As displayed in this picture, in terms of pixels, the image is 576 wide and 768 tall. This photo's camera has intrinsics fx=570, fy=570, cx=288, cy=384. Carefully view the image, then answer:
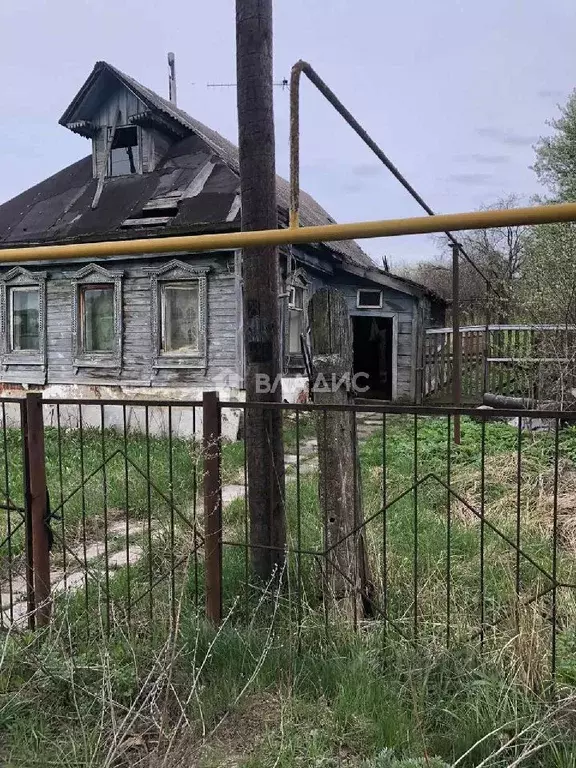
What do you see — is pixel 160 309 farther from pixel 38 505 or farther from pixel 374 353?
pixel 38 505

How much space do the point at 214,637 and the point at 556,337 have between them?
6715 millimetres

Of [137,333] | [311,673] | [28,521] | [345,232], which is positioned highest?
[137,333]

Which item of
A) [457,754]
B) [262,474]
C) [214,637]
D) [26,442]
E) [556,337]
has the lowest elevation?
[457,754]

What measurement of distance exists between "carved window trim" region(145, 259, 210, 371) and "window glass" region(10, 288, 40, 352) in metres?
2.66

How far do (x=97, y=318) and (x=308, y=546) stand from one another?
7.84 metres

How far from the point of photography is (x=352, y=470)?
281 cm

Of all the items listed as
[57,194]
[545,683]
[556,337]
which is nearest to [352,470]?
[545,683]

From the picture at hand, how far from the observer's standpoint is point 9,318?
36.2ft

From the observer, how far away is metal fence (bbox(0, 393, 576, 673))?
255cm

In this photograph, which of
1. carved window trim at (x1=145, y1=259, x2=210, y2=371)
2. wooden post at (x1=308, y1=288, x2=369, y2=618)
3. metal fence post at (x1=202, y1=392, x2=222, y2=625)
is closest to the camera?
metal fence post at (x1=202, y1=392, x2=222, y2=625)

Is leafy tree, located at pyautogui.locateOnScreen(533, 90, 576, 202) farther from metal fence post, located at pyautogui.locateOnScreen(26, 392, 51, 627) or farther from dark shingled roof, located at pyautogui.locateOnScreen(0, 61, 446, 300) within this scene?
metal fence post, located at pyautogui.locateOnScreen(26, 392, 51, 627)

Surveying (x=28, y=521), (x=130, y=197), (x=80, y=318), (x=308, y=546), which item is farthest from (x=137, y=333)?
(x=28, y=521)

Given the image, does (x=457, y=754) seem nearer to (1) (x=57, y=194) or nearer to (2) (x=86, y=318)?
(2) (x=86, y=318)

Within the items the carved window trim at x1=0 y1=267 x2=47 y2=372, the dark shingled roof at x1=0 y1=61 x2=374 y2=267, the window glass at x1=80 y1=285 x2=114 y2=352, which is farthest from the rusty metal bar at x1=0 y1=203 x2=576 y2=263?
the carved window trim at x1=0 y1=267 x2=47 y2=372
